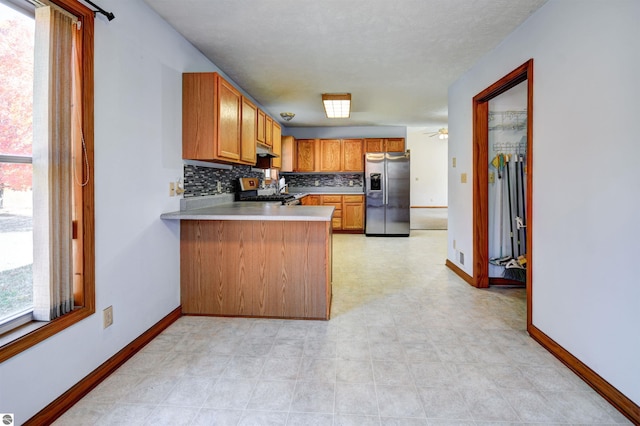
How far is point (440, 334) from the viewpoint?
Answer: 8.05 feet

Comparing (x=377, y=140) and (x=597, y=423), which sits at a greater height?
(x=377, y=140)

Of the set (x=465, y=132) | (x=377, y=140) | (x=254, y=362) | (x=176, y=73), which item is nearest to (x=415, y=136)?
(x=377, y=140)

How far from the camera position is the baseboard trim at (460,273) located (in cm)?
364

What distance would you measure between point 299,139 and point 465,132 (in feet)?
13.7

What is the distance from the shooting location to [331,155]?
7.32 m

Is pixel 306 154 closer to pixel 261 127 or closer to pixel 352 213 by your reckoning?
pixel 352 213

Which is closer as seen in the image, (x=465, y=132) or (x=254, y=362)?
(x=254, y=362)

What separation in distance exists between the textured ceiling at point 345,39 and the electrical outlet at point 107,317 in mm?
1999

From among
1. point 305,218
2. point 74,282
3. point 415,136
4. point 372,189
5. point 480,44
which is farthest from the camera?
point 415,136

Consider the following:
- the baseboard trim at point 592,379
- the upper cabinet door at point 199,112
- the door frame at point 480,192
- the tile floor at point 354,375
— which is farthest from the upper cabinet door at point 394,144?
the baseboard trim at point 592,379

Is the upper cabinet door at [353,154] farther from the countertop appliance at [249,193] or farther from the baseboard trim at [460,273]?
the baseboard trim at [460,273]

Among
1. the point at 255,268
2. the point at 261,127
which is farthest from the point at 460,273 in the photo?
the point at 261,127

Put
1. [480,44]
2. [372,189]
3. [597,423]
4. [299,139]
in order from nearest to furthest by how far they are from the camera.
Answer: [597,423], [480,44], [372,189], [299,139]

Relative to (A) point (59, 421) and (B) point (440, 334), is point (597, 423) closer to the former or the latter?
(B) point (440, 334)
